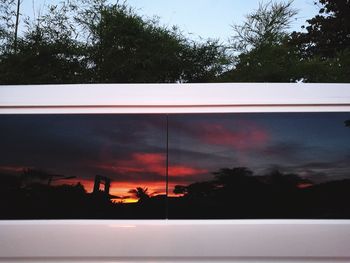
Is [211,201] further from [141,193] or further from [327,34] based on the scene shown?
[327,34]

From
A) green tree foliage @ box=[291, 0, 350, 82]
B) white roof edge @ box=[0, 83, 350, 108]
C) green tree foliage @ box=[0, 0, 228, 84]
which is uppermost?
green tree foliage @ box=[291, 0, 350, 82]

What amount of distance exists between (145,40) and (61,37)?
254cm

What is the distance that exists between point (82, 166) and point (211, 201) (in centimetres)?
82

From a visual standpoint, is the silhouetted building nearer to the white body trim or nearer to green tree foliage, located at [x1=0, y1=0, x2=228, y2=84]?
the white body trim

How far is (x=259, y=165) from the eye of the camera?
80.3 inches

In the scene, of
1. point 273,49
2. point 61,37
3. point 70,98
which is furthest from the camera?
point 273,49

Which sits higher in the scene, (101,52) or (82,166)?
(101,52)

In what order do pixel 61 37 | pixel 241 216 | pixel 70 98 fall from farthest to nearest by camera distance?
pixel 61 37 < pixel 70 98 < pixel 241 216

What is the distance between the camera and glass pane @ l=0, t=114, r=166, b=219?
2027 millimetres

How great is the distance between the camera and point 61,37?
10102 mm

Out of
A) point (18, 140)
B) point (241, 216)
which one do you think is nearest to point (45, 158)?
point (18, 140)

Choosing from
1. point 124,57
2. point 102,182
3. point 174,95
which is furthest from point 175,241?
point 124,57

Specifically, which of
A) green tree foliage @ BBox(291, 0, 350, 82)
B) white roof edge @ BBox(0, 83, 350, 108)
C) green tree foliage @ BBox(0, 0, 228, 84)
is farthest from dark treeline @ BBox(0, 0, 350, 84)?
white roof edge @ BBox(0, 83, 350, 108)

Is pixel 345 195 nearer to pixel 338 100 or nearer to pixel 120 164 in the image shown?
pixel 338 100
